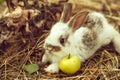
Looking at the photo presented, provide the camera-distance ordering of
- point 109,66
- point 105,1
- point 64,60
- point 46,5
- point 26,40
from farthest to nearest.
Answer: point 105,1, point 46,5, point 26,40, point 109,66, point 64,60

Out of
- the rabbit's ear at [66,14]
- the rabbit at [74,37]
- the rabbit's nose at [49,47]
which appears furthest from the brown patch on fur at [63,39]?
the rabbit's ear at [66,14]

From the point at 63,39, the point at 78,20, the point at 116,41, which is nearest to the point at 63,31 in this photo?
the point at 63,39

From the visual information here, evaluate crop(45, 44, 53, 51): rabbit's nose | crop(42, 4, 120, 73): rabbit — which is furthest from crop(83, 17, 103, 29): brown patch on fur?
crop(45, 44, 53, 51): rabbit's nose

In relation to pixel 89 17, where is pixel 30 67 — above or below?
below

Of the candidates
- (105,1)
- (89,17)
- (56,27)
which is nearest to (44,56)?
(56,27)

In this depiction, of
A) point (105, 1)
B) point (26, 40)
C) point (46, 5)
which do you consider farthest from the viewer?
point (105, 1)

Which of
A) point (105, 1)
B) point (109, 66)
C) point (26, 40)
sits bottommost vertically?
point (109, 66)

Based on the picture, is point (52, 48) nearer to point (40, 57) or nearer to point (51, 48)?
point (51, 48)

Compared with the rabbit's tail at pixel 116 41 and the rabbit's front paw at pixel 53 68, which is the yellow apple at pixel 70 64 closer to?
the rabbit's front paw at pixel 53 68

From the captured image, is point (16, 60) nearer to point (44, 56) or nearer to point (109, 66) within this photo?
point (44, 56)
